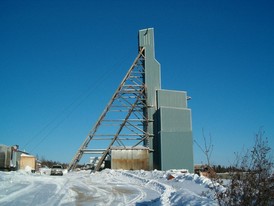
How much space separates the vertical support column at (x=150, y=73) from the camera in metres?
42.1

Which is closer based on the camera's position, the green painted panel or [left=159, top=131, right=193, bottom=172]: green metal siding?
[left=159, top=131, right=193, bottom=172]: green metal siding

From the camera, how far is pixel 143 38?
151ft

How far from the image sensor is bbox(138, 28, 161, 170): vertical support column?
138 feet

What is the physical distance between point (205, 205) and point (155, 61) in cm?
3746

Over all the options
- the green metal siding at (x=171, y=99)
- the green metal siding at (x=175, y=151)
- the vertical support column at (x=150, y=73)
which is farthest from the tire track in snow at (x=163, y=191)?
the green metal siding at (x=171, y=99)

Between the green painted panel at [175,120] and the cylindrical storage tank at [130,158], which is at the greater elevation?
the green painted panel at [175,120]

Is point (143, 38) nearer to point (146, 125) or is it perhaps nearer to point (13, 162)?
point (146, 125)

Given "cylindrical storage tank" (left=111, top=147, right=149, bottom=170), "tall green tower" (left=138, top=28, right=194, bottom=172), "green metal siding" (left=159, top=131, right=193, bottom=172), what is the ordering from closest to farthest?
"green metal siding" (left=159, top=131, right=193, bottom=172) → "tall green tower" (left=138, top=28, right=194, bottom=172) → "cylindrical storage tank" (left=111, top=147, right=149, bottom=170)

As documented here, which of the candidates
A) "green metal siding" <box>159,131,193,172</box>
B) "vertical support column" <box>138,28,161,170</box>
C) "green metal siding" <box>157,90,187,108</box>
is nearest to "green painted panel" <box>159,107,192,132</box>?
"green metal siding" <box>159,131,193,172</box>

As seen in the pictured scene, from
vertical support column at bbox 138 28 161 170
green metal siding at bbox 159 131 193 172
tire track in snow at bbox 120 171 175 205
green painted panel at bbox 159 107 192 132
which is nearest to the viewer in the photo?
tire track in snow at bbox 120 171 175 205

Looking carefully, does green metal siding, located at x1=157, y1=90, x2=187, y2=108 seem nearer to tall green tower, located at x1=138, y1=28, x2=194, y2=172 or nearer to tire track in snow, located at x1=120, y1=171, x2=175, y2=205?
tall green tower, located at x1=138, y1=28, x2=194, y2=172

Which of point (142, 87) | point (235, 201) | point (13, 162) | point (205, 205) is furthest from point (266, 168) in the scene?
point (142, 87)

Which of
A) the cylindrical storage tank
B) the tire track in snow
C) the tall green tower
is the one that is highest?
the tall green tower

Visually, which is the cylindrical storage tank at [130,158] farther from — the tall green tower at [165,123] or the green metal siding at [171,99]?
the green metal siding at [171,99]
